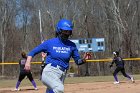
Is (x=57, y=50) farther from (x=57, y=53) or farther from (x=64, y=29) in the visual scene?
(x=64, y=29)

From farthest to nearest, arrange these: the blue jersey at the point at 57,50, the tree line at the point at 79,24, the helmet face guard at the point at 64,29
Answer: the tree line at the point at 79,24 < the blue jersey at the point at 57,50 < the helmet face guard at the point at 64,29

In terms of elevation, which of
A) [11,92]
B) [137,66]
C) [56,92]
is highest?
[56,92]

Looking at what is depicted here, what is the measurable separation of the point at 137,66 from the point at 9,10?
74.3ft

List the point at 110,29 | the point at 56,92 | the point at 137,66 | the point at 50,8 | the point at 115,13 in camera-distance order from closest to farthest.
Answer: the point at 56,92 → the point at 137,66 → the point at 115,13 → the point at 110,29 → the point at 50,8

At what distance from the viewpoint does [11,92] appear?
18.7 m

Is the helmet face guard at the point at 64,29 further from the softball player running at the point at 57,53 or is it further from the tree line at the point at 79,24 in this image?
the tree line at the point at 79,24

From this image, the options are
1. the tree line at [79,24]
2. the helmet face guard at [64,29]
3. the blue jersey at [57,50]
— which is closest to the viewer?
the helmet face guard at [64,29]

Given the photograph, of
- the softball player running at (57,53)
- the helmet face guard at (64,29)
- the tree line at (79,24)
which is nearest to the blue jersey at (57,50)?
the softball player running at (57,53)

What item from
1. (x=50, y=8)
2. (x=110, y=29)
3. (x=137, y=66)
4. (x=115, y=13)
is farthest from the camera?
(x=50, y=8)

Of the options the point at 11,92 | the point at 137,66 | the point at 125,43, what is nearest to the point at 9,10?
the point at 125,43

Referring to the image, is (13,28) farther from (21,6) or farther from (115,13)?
(115,13)

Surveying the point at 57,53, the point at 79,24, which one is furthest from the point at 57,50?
the point at 79,24

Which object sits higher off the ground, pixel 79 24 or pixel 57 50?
pixel 57 50

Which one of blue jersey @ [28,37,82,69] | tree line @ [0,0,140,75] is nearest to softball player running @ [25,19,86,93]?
blue jersey @ [28,37,82,69]
